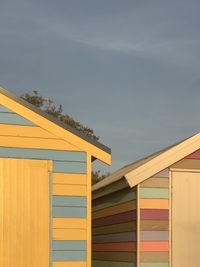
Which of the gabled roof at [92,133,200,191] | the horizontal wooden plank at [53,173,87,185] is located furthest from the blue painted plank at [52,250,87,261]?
the gabled roof at [92,133,200,191]

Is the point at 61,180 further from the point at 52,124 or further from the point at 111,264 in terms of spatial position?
the point at 111,264

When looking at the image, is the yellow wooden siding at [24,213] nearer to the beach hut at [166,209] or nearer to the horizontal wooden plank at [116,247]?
the beach hut at [166,209]

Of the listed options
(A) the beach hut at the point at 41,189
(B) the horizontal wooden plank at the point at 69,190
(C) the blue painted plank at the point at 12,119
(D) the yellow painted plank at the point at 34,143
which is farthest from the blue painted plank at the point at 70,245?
(C) the blue painted plank at the point at 12,119

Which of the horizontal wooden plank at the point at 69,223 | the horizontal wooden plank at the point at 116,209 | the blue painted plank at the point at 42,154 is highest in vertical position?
the blue painted plank at the point at 42,154

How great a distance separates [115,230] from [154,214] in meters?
1.51

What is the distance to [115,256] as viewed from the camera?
11.3m

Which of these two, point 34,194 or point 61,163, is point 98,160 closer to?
point 61,163

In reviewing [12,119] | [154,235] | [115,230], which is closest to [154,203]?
[154,235]

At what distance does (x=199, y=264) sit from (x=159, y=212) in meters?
1.18

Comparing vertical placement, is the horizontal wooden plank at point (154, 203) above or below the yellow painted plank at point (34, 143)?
below

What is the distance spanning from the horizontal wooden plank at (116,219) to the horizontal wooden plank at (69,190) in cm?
215

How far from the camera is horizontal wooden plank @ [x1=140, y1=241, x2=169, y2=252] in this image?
32.9 ft

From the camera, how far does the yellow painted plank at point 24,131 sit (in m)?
8.16

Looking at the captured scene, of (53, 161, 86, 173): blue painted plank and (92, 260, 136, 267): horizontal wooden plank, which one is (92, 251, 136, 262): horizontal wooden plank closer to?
(92, 260, 136, 267): horizontal wooden plank
